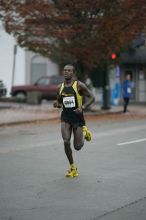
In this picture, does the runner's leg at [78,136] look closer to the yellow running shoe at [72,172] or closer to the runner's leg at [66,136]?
the runner's leg at [66,136]

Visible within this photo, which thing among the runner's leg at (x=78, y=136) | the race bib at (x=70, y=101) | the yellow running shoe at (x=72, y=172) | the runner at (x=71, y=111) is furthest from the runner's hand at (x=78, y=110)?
the yellow running shoe at (x=72, y=172)

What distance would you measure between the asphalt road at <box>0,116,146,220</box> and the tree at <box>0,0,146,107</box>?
10151mm

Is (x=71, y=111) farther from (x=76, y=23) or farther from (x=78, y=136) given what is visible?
(x=76, y=23)

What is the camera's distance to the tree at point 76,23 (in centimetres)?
2761

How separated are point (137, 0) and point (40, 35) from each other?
4328 mm

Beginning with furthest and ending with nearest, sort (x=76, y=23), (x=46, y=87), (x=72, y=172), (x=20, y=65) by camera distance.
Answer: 1. (x=20, y=65)
2. (x=46, y=87)
3. (x=76, y=23)
4. (x=72, y=172)

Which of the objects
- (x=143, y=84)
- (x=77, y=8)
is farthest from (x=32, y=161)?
(x=143, y=84)

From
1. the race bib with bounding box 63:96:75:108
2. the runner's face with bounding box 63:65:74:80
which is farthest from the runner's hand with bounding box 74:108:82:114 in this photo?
the runner's face with bounding box 63:65:74:80

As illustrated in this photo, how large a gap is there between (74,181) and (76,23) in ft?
60.1

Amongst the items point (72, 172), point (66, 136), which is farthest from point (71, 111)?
point (72, 172)

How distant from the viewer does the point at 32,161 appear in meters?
13.4

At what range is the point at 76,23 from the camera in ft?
93.7

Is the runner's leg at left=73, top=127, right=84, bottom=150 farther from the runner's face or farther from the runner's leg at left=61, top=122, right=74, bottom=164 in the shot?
the runner's face

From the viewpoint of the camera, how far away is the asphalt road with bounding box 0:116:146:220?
8.50 m
